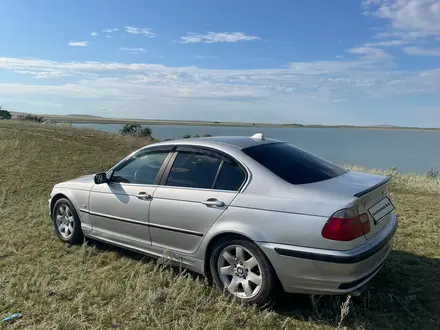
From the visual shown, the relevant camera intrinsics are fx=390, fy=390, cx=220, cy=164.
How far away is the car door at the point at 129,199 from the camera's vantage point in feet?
14.5

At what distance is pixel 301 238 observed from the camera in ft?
10.7

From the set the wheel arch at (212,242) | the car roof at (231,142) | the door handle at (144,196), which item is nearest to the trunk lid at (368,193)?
the wheel arch at (212,242)

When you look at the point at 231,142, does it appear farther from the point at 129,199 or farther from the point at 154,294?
the point at 154,294

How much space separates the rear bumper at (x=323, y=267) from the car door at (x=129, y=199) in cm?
159

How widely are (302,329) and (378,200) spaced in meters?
1.39

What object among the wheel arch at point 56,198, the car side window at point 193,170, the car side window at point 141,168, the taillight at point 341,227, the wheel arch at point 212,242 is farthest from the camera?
the wheel arch at point 56,198

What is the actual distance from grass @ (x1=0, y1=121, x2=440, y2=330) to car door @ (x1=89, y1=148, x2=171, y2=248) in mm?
382

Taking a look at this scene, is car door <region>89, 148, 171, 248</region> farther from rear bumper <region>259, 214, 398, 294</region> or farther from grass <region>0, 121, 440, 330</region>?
rear bumper <region>259, 214, 398, 294</region>

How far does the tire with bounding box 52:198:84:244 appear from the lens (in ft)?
17.6

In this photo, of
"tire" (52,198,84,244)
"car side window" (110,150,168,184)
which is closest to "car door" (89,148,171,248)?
"car side window" (110,150,168,184)

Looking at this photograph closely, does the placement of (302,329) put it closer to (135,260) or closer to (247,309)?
(247,309)

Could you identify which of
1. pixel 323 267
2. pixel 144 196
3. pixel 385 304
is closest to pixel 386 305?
pixel 385 304

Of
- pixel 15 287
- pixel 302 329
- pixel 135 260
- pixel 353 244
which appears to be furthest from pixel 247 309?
pixel 15 287

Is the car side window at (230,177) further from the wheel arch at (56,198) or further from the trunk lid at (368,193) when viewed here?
the wheel arch at (56,198)
